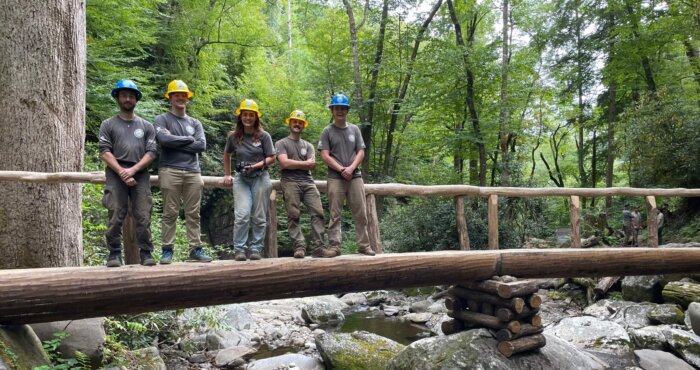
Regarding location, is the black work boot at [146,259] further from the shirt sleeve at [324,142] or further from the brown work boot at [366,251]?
the brown work boot at [366,251]

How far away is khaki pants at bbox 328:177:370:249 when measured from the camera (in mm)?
5145

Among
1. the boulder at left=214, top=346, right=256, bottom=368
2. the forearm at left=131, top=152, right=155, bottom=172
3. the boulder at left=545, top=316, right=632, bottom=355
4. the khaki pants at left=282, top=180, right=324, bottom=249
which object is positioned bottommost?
the boulder at left=545, top=316, right=632, bottom=355

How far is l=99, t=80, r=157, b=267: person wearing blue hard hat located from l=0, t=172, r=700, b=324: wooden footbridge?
12.1 inches

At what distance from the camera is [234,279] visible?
4.48 meters

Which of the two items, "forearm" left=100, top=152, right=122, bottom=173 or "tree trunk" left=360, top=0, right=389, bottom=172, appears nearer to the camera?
"forearm" left=100, top=152, right=122, bottom=173

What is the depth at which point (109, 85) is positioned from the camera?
1028 cm

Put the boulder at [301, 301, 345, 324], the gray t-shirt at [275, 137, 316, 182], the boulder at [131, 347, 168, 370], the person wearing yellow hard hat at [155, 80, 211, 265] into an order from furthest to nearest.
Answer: the boulder at [301, 301, 345, 324] < the boulder at [131, 347, 168, 370] < the gray t-shirt at [275, 137, 316, 182] < the person wearing yellow hard hat at [155, 80, 211, 265]

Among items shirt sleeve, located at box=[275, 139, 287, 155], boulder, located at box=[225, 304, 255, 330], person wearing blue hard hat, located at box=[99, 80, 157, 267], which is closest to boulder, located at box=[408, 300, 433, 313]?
boulder, located at box=[225, 304, 255, 330]

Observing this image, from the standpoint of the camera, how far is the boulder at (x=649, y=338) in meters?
7.66

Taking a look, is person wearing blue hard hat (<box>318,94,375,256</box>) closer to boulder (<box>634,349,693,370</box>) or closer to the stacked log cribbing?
the stacked log cribbing

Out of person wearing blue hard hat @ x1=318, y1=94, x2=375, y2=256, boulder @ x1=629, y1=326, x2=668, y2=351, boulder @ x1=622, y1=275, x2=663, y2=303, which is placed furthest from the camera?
boulder @ x1=622, y1=275, x2=663, y2=303

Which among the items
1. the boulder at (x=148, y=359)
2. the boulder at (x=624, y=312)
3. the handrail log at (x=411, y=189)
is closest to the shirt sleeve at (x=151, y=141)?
the handrail log at (x=411, y=189)

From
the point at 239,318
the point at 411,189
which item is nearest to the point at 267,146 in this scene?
the point at 411,189

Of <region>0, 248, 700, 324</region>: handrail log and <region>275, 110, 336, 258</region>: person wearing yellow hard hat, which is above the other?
<region>275, 110, 336, 258</region>: person wearing yellow hard hat
